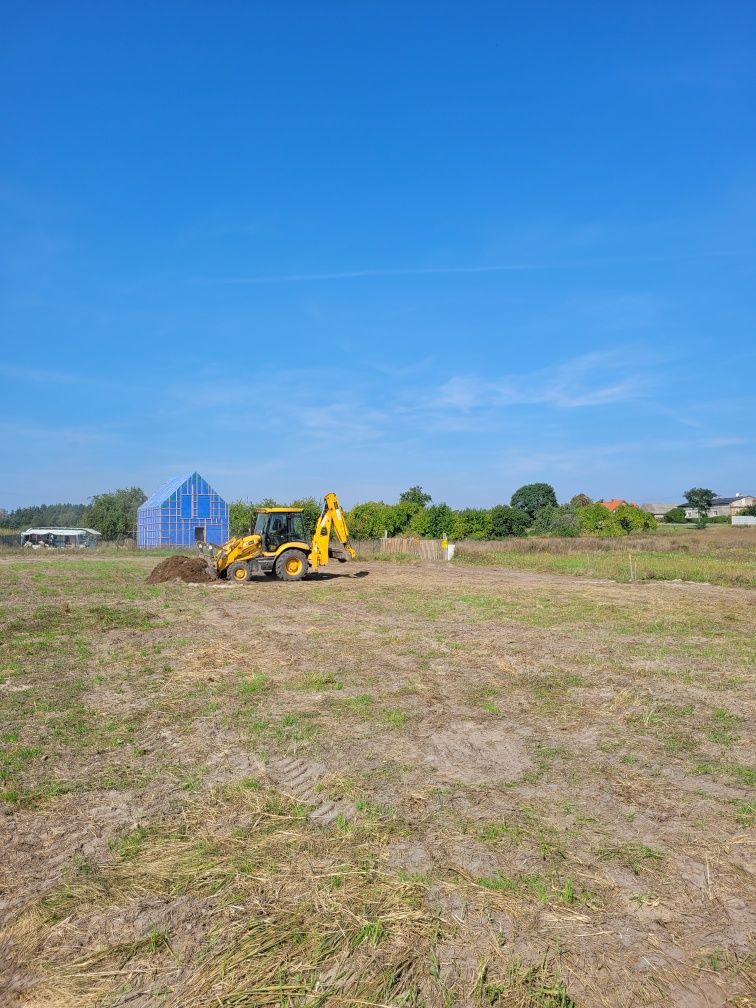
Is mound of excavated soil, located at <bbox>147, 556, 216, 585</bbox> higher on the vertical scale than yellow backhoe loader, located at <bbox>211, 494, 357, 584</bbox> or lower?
lower

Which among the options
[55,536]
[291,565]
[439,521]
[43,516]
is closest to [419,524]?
[439,521]

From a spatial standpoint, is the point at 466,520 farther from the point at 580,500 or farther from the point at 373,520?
the point at 580,500

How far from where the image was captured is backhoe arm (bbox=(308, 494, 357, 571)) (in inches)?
881

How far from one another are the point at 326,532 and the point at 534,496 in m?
71.1

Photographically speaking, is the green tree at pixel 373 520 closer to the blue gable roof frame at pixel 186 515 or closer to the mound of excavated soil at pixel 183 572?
the blue gable roof frame at pixel 186 515

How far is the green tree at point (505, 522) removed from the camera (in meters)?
58.7

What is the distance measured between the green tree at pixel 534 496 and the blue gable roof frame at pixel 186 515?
4824 cm

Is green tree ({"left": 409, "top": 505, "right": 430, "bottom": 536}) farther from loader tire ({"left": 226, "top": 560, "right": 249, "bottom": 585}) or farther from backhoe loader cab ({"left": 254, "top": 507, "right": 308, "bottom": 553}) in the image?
loader tire ({"left": 226, "top": 560, "right": 249, "bottom": 585})

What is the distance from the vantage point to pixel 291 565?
2222 centimetres

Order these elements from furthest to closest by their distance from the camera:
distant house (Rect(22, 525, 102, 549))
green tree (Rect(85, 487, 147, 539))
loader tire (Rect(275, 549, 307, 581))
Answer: green tree (Rect(85, 487, 147, 539))
distant house (Rect(22, 525, 102, 549))
loader tire (Rect(275, 549, 307, 581))

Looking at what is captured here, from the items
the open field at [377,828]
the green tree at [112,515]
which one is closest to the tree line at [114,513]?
the green tree at [112,515]

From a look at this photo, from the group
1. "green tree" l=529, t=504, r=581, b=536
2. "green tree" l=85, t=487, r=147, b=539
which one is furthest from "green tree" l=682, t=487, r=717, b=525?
"green tree" l=85, t=487, r=147, b=539

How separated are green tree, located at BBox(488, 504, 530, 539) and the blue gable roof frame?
73.9 ft

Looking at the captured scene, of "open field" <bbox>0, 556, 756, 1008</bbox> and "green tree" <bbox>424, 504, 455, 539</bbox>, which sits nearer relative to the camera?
"open field" <bbox>0, 556, 756, 1008</bbox>
